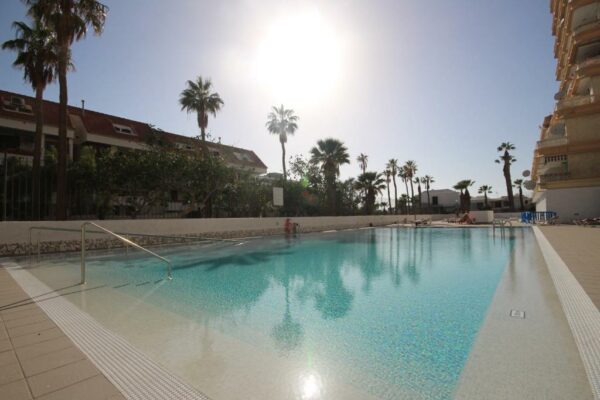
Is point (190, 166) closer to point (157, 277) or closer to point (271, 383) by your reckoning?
point (157, 277)

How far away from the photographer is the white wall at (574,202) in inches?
960

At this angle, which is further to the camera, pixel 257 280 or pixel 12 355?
pixel 257 280

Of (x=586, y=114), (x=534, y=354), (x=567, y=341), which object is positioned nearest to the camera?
(x=534, y=354)

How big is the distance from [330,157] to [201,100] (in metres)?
13.4

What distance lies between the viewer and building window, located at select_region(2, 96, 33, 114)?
18.9m

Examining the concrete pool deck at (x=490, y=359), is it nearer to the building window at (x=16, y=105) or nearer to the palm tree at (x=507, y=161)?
the building window at (x=16, y=105)

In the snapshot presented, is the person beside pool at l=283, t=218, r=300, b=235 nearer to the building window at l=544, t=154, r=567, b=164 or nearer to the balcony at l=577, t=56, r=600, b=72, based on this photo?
the building window at l=544, t=154, r=567, b=164

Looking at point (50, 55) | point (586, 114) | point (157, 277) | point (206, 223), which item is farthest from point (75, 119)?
point (586, 114)

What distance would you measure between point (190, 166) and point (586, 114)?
31313mm

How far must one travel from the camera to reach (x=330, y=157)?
31.0 m

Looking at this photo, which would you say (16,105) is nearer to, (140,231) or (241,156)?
(140,231)

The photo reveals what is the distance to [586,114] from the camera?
24.9 meters

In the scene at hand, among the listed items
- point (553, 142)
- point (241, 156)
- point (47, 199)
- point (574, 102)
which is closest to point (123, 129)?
point (241, 156)

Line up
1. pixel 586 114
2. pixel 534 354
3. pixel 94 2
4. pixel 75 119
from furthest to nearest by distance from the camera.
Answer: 1. pixel 586 114
2. pixel 75 119
3. pixel 94 2
4. pixel 534 354
